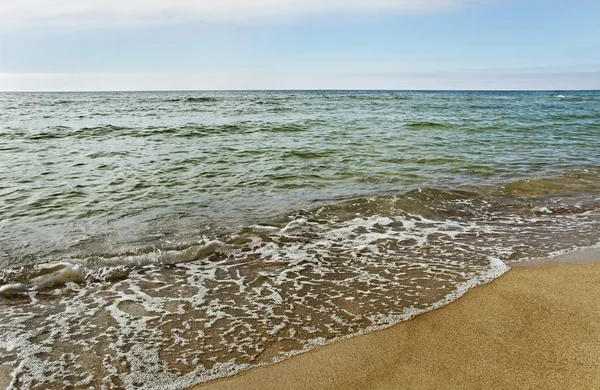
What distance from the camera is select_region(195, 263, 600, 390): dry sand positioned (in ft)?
8.85

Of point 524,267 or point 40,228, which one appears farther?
point 40,228

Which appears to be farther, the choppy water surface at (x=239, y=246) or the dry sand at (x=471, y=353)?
the choppy water surface at (x=239, y=246)

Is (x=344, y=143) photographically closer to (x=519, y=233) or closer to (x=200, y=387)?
(x=519, y=233)

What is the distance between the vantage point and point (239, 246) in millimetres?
5438

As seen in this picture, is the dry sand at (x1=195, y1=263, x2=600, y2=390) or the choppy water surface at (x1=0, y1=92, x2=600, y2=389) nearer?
the dry sand at (x1=195, y1=263, x2=600, y2=390)

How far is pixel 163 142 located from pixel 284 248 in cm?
1101

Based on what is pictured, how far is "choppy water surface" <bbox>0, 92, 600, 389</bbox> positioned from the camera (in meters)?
3.27

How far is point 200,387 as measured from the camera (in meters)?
2.76

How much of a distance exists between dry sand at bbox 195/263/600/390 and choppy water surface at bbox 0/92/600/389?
0.72 ft

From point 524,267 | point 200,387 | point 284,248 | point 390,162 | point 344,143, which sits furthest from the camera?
point 344,143

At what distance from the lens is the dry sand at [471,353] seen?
106 inches

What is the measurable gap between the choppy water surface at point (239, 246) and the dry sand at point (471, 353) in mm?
221

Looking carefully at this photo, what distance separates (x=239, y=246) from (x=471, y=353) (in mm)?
3215

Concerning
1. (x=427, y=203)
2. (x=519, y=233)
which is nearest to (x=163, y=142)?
(x=427, y=203)
